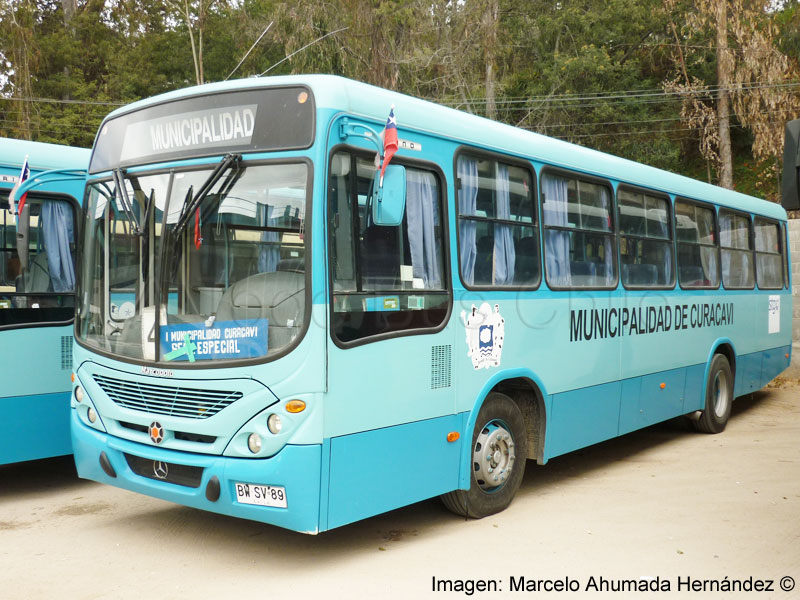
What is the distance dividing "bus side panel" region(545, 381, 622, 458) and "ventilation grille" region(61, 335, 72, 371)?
4.14m

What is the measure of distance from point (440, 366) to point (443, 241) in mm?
888

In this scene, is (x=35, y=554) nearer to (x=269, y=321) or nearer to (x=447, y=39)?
(x=269, y=321)

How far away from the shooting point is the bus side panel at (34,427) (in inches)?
280

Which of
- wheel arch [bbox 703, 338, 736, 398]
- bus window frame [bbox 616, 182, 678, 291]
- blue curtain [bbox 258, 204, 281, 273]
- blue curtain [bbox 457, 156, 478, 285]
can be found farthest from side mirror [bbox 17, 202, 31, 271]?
wheel arch [bbox 703, 338, 736, 398]

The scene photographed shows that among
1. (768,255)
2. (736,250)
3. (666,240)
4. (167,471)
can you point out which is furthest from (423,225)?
(768,255)

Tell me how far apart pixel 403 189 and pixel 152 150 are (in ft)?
5.86

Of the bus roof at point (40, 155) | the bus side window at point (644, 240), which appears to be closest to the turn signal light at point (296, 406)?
the bus roof at point (40, 155)

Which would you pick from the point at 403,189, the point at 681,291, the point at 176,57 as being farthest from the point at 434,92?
the point at 403,189

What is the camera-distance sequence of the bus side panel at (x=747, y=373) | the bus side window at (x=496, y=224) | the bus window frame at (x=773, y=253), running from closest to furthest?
1. the bus side window at (x=496, y=224)
2. the bus side panel at (x=747, y=373)
3. the bus window frame at (x=773, y=253)

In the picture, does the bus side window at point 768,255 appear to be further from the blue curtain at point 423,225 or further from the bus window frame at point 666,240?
the blue curtain at point 423,225

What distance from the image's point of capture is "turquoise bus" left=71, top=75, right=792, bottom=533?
523cm

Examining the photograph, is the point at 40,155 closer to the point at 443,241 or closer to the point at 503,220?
the point at 443,241

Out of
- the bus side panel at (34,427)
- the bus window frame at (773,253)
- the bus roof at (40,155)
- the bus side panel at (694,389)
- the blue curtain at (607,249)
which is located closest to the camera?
the bus side panel at (34,427)

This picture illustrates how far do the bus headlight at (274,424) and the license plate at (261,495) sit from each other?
12.9 inches
